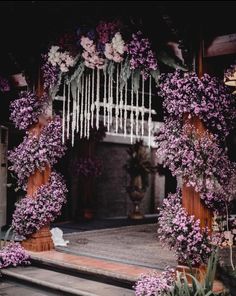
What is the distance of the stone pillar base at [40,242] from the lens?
24.8 ft

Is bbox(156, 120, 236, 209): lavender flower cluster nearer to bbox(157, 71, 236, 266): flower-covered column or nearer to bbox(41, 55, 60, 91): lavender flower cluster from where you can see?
bbox(157, 71, 236, 266): flower-covered column

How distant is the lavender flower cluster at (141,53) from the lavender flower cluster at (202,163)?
1016 mm

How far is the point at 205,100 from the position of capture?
5379mm

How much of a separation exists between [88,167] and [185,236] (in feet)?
21.7

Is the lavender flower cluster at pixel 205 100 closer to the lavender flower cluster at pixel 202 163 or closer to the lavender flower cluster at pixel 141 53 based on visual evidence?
the lavender flower cluster at pixel 202 163

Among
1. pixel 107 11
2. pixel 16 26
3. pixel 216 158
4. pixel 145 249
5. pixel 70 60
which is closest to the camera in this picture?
pixel 216 158

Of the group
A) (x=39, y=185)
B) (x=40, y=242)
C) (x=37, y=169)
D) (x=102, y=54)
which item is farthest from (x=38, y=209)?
(x=102, y=54)

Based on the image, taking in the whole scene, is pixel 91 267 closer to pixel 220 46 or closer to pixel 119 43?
pixel 119 43

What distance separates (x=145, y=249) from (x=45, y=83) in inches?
131

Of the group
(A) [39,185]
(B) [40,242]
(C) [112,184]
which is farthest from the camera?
(C) [112,184]

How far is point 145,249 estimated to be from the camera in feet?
26.1

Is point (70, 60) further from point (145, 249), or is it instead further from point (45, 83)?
point (145, 249)

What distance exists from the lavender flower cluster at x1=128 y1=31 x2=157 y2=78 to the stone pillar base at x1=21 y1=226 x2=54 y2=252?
336 centimetres

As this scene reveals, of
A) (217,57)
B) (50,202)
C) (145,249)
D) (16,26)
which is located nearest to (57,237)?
(50,202)
